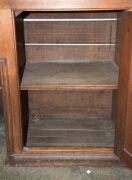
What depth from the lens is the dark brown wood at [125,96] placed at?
1507 mm

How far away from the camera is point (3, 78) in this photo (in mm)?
1609

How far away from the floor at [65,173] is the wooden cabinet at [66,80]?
0.17ft

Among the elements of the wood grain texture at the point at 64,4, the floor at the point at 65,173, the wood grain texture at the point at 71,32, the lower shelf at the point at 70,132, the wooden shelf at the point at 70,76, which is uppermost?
the wood grain texture at the point at 64,4

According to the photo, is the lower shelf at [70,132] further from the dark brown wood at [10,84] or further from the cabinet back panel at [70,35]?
the cabinet back panel at [70,35]

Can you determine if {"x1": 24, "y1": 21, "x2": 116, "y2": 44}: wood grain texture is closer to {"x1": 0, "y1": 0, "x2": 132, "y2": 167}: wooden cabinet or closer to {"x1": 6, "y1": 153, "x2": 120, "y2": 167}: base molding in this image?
{"x1": 0, "y1": 0, "x2": 132, "y2": 167}: wooden cabinet

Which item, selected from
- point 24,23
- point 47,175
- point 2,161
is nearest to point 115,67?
point 24,23

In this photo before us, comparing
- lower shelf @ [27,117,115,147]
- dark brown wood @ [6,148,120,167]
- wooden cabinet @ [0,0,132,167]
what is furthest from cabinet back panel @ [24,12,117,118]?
dark brown wood @ [6,148,120,167]

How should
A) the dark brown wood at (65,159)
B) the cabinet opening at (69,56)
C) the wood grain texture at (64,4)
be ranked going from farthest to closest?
the cabinet opening at (69,56), the dark brown wood at (65,159), the wood grain texture at (64,4)

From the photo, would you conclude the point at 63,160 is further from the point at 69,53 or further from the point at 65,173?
the point at 69,53

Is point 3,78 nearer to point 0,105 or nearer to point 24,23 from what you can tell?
point 24,23

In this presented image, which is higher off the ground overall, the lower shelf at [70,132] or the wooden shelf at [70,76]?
the wooden shelf at [70,76]

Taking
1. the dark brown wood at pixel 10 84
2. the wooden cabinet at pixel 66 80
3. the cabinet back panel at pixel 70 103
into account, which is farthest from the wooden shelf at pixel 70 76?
the cabinet back panel at pixel 70 103

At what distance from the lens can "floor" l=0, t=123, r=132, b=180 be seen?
1756 millimetres

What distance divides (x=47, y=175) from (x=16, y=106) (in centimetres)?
56
